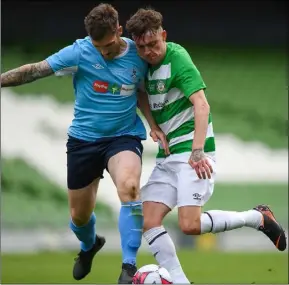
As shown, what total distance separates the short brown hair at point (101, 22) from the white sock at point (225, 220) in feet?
5.87

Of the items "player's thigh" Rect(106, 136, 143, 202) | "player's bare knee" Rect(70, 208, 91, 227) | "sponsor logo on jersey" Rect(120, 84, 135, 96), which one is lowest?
"player's bare knee" Rect(70, 208, 91, 227)

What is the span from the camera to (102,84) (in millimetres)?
7680

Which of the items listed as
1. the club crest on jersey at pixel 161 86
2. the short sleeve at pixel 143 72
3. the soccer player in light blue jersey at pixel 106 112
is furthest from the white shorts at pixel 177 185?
the short sleeve at pixel 143 72

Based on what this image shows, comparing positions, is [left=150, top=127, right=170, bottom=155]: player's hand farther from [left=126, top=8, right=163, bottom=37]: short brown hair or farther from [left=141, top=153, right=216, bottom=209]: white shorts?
[left=126, top=8, right=163, bottom=37]: short brown hair

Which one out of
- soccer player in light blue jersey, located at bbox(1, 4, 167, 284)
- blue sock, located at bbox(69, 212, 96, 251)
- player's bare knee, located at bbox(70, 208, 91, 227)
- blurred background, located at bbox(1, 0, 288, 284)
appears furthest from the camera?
blurred background, located at bbox(1, 0, 288, 284)

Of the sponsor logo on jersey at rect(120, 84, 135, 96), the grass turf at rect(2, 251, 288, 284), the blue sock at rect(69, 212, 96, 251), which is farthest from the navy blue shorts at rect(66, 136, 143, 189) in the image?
the grass turf at rect(2, 251, 288, 284)

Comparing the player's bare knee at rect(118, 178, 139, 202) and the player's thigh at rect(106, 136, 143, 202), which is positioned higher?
the player's thigh at rect(106, 136, 143, 202)

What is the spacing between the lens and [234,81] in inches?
888

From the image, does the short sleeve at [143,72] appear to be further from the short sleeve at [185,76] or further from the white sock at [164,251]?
the white sock at [164,251]

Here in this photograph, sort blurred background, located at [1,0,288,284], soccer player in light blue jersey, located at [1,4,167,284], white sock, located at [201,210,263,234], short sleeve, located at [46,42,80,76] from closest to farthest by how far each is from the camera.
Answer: soccer player in light blue jersey, located at [1,4,167,284] → short sleeve, located at [46,42,80,76] → white sock, located at [201,210,263,234] → blurred background, located at [1,0,288,284]

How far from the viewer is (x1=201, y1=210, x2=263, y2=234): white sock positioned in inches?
307

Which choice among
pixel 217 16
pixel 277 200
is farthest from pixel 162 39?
pixel 217 16

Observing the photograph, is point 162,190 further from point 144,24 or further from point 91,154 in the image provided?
point 144,24

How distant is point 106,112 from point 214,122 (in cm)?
1419
